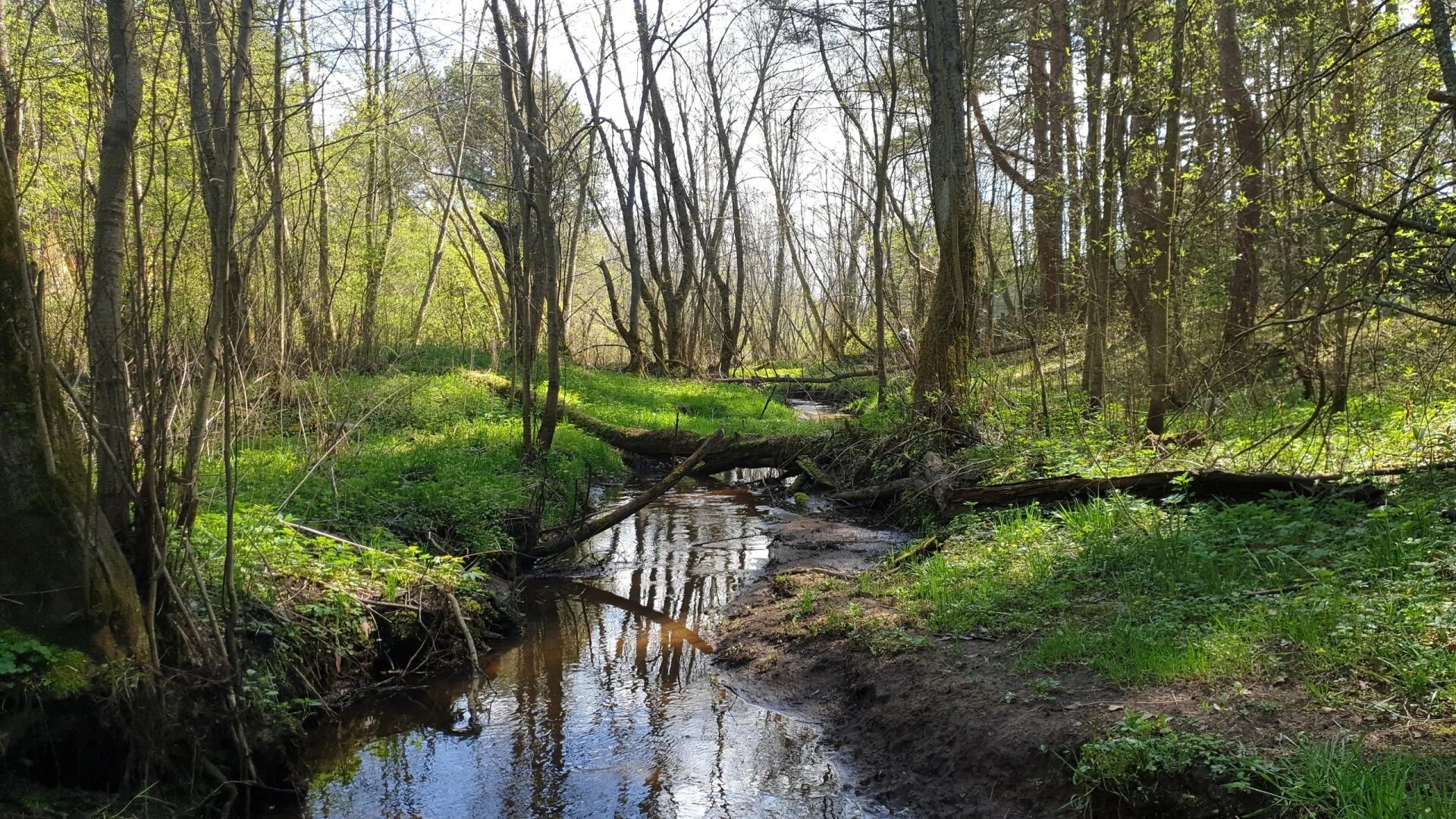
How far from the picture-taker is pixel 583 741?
455 cm

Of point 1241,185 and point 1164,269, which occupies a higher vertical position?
point 1241,185

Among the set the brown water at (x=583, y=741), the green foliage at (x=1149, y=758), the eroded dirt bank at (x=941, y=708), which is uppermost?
the green foliage at (x=1149, y=758)

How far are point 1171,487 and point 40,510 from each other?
717cm

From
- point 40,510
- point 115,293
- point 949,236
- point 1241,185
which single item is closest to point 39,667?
point 40,510

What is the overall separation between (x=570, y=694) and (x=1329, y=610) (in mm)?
4252

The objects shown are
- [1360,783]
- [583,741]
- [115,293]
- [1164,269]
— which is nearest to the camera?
[1360,783]

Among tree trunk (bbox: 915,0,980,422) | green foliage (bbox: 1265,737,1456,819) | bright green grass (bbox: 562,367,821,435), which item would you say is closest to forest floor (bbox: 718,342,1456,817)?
green foliage (bbox: 1265,737,1456,819)

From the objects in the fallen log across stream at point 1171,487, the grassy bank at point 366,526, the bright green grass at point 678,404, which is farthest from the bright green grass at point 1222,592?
the bright green grass at point 678,404

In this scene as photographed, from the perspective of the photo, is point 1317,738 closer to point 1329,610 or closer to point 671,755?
point 1329,610

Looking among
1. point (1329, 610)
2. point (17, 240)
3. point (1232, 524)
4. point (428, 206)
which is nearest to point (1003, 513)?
point (1232, 524)

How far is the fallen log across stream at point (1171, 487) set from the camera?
5715 millimetres

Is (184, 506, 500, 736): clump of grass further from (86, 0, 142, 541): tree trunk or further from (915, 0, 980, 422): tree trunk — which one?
(915, 0, 980, 422): tree trunk

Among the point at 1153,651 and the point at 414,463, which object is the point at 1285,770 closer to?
the point at 1153,651

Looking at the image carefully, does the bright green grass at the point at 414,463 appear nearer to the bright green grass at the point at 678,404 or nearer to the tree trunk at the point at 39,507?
the bright green grass at the point at 678,404
